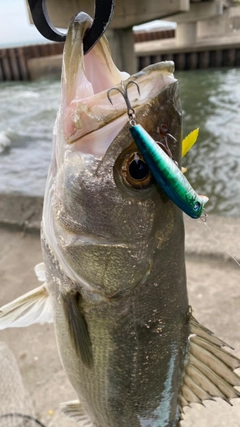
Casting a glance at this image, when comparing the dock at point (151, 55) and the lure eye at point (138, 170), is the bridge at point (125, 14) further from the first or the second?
the lure eye at point (138, 170)

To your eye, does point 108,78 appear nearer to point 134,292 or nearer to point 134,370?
point 134,292

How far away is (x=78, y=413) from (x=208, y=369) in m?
0.61

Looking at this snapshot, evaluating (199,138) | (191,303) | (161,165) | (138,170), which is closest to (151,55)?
(199,138)

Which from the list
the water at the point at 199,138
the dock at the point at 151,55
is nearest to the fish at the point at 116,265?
the water at the point at 199,138

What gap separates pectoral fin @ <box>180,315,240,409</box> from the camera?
130 centimetres

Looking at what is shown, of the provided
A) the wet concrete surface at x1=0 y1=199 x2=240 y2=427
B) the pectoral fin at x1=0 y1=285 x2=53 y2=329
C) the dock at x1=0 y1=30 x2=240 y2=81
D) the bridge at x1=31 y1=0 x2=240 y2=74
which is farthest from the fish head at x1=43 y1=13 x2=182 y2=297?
the dock at x1=0 y1=30 x2=240 y2=81

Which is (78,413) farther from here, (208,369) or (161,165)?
(161,165)

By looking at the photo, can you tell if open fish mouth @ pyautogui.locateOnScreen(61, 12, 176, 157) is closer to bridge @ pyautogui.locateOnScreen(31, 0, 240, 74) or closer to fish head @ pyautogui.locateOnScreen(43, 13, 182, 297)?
fish head @ pyautogui.locateOnScreen(43, 13, 182, 297)

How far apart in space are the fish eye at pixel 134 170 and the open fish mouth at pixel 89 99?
65mm

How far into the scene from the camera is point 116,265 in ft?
3.78

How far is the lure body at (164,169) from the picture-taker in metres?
0.96

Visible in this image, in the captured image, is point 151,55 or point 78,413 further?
point 151,55

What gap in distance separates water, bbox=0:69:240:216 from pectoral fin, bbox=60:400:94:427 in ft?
15.6

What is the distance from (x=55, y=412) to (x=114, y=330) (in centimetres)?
127
